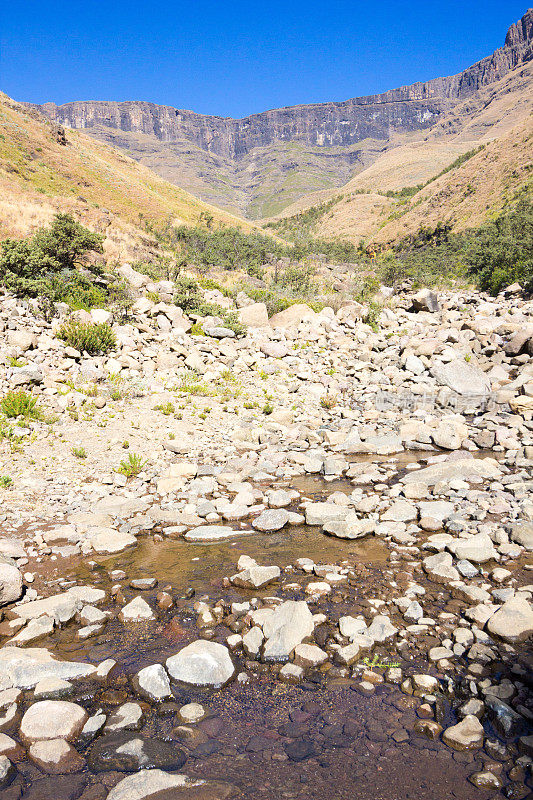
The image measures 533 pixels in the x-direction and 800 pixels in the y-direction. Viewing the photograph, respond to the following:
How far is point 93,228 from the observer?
2695cm

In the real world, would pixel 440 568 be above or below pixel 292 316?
below

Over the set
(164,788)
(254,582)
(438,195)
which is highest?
(438,195)

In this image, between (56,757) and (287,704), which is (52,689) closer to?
(56,757)

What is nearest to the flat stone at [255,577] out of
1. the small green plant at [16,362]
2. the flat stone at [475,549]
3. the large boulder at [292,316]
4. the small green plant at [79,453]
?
the flat stone at [475,549]

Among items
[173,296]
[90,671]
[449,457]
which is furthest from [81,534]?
[173,296]

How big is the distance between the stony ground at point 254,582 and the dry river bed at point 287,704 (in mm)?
20

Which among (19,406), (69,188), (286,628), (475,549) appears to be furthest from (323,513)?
(69,188)

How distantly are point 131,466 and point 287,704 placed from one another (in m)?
5.96

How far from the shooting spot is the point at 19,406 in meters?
9.64

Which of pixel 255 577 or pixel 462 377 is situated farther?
pixel 462 377

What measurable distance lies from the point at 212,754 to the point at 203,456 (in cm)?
680

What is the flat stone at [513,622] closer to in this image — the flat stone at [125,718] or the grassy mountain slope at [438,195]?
the flat stone at [125,718]

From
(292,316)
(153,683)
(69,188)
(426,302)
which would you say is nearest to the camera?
(153,683)

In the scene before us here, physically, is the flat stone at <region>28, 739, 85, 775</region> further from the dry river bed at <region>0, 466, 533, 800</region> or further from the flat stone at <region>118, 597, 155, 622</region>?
the flat stone at <region>118, 597, 155, 622</region>
